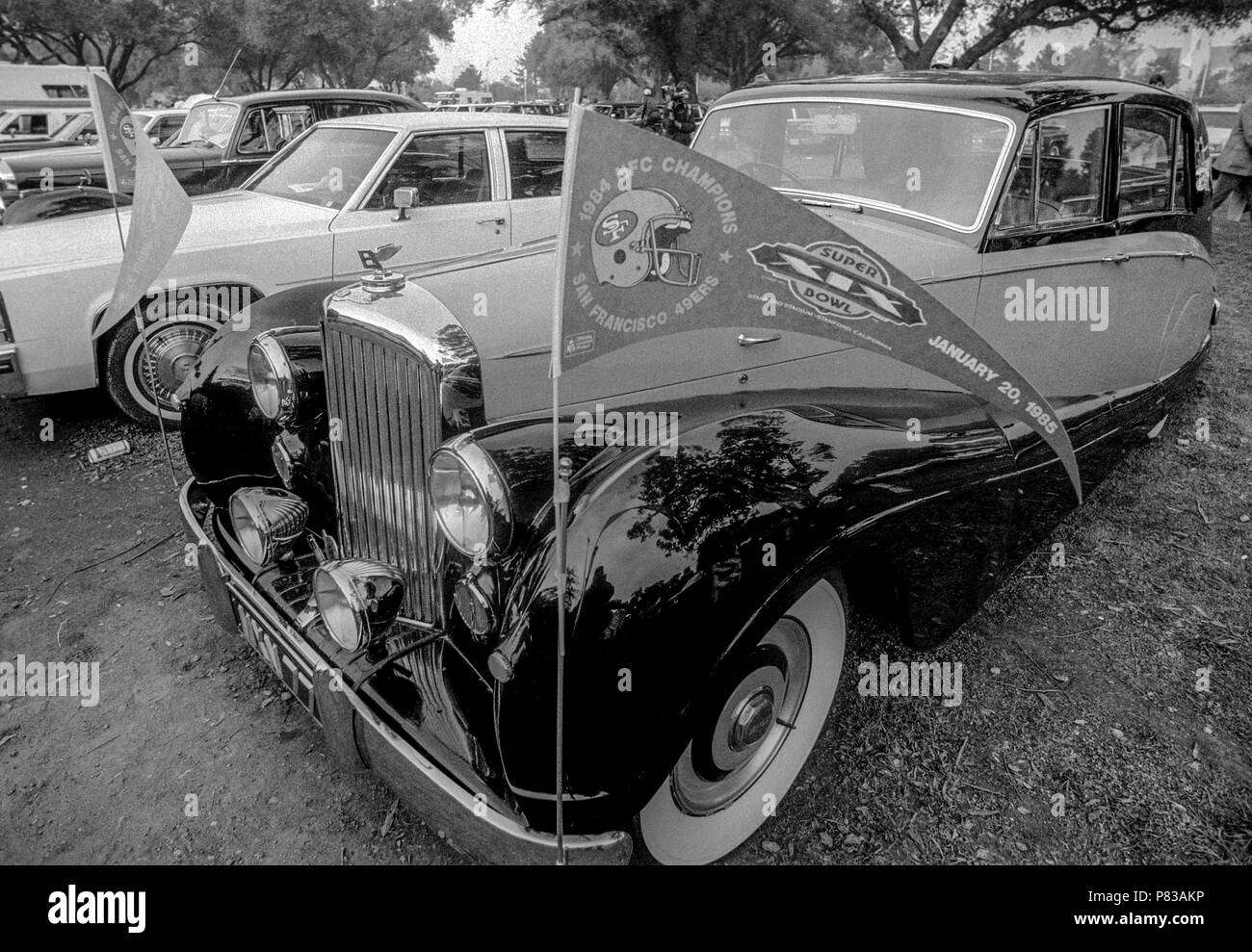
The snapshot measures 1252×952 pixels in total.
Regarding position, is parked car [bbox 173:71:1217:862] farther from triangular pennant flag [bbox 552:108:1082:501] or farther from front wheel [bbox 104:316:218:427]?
front wheel [bbox 104:316:218:427]

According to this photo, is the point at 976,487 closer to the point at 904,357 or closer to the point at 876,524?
the point at 876,524

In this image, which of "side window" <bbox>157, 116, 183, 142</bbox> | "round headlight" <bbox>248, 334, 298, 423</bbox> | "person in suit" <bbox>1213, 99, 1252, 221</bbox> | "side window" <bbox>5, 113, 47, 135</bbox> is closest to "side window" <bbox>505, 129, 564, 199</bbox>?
"round headlight" <bbox>248, 334, 298, 423</bbox>

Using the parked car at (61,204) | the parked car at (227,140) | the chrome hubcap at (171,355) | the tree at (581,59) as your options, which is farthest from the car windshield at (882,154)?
the tree at (581,59)

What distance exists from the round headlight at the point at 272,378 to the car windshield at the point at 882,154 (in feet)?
6.89

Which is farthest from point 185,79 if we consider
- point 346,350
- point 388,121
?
point 346,350

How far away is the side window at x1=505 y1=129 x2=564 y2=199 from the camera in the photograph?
599 centimetres

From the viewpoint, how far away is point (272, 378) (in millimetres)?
2740

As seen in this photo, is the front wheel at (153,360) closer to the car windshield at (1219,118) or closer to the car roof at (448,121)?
the car roof at (448,121)

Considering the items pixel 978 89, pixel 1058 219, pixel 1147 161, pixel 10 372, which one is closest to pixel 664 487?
pixel 978 89

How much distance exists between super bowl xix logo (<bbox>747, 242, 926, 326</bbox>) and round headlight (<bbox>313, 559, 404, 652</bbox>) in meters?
1.28

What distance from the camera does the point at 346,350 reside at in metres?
2.49

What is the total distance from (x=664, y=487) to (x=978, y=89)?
2.38m

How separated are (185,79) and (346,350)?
174ft
